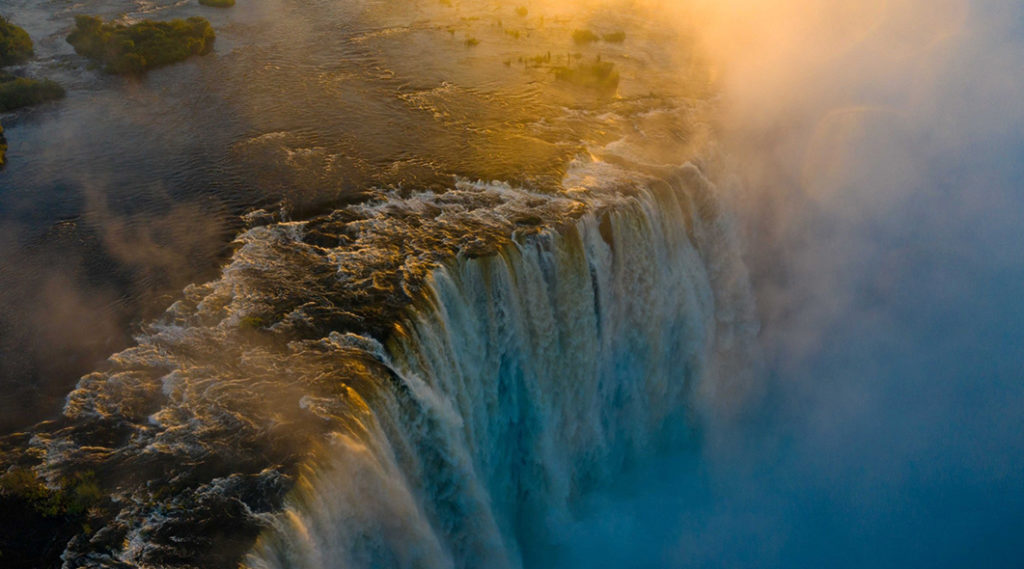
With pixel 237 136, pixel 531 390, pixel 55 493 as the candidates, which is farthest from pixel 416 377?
pixel 237 136

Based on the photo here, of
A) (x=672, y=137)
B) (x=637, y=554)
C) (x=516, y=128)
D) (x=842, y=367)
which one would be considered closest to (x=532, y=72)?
(x=516, y=128)

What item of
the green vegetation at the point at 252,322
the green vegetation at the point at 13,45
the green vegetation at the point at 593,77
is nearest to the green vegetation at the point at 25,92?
the green vegetation at the point at 13,45

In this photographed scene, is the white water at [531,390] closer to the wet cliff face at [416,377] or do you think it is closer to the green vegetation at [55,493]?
the wet cliff face at [416,377]

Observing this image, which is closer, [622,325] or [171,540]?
[171,540]

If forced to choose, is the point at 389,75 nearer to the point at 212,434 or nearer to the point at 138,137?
the point at 138,137

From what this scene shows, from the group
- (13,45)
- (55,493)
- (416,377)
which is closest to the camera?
(55,493)

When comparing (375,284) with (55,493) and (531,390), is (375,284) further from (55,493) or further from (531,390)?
(55,493)

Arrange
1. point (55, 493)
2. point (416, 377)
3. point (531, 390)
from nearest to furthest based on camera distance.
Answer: point (55, 493), point (416, 377), point (531, 390)
